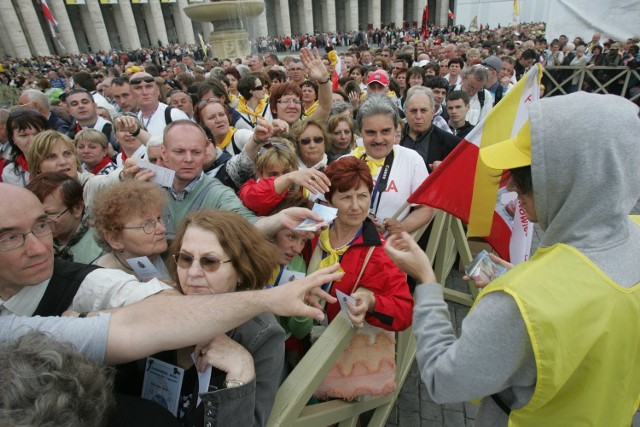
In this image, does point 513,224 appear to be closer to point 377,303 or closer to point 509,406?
point 377,303

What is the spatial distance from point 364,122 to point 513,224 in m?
1.52

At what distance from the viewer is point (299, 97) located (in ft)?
16.2

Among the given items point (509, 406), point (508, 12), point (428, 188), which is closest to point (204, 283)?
point (509, 406)

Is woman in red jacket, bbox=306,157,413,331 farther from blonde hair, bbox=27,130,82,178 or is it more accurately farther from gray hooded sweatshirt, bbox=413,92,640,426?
blonde hair, bbox=27,130,82,178

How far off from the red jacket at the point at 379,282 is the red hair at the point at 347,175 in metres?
0.26

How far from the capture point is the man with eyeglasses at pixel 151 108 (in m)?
5.14

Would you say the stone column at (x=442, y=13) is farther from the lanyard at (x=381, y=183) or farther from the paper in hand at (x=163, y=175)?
the paper in hand at (x=163, y=175)

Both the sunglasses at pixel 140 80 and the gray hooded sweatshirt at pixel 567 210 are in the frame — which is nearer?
the gray hooded sweatshirt at pixel 567 210

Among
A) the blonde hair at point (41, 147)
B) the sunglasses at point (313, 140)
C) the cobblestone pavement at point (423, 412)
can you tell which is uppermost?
the blonde hair at point (41, 147)

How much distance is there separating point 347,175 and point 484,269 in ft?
3.28

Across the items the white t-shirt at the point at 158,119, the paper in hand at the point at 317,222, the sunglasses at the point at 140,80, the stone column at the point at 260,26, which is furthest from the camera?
the stone column at the point at 260,26

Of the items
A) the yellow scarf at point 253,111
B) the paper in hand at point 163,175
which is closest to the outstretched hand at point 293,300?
the paper in hand at point 163,175

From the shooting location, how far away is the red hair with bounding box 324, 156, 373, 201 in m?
2.43

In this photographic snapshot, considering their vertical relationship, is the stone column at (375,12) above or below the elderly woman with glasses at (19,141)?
above
